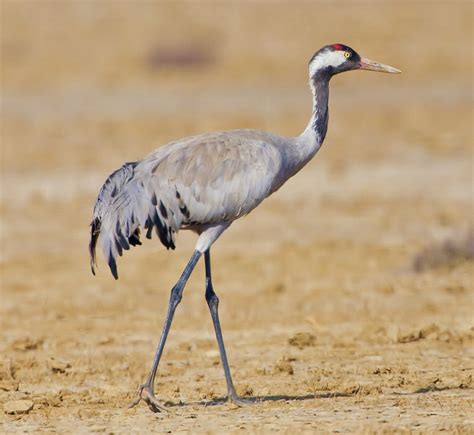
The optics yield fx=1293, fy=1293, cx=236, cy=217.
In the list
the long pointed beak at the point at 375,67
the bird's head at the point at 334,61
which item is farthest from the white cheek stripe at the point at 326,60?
the long pointed beak at the point at 375,67

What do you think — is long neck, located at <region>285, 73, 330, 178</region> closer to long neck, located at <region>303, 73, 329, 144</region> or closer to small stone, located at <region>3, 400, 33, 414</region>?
long neck, located at <region>303, 73, 329, 144</region>

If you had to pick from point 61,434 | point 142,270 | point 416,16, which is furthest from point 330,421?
point 416,16

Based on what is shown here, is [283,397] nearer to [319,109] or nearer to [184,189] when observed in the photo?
[184,189]

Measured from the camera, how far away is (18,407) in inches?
288

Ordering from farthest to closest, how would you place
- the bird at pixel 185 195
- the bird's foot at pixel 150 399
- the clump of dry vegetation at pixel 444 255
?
the clump of dry vegetation at pixel 444 255 → the bird at pixel 185 195 → the bird's foot at pixel 150 399

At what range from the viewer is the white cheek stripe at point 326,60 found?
27.2ft

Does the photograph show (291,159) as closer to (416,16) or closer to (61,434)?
(61,434)

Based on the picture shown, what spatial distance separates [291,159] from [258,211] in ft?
25.9

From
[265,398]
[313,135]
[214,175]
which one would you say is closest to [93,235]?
[214,175]

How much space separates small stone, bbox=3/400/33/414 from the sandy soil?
1.1 inches

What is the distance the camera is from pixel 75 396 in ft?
25.9

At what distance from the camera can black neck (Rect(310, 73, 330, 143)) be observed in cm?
820

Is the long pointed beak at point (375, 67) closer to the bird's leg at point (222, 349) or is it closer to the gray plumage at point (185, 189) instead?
the gray plumage at point (185, 189)

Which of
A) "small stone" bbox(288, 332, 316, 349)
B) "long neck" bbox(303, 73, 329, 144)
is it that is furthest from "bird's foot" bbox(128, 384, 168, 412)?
"small stone" bbox(288, 332, 316, 349)
